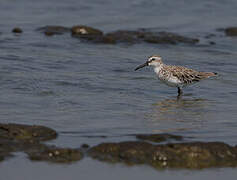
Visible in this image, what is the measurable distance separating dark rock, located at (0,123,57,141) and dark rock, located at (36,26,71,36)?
1094 centimetres

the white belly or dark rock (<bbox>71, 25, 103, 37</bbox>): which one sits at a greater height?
dark rock (<bbox>71, 25, 103, 37</bbox>)

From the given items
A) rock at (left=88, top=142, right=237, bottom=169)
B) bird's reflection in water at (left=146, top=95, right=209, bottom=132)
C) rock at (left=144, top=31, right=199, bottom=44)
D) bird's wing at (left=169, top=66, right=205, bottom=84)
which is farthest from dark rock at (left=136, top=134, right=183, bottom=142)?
rock at (left=144, top=31, right=199, bottom=44)

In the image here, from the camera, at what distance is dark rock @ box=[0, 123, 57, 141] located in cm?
894

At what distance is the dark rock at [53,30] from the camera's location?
1988 centimetres

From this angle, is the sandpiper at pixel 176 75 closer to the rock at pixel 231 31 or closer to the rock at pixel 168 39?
the rock at pixel 168 39

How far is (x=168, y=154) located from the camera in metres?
8.45

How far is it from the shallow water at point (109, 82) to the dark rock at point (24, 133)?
A: 316 mm

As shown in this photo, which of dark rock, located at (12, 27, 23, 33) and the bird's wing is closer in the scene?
the bird's wing

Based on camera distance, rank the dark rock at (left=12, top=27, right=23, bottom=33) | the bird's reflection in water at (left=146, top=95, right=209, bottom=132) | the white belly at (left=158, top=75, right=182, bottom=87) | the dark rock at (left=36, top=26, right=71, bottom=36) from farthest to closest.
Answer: the dark rock at (left=36, top=26, right=71, bottom=36), the dark rock at (left=12, top=27, right=23, bottom=33), the white belly at (left=158, top=75, right=182, bottom=87), the bird's reflection in water at (left=146, top=95, right=209, bottom=132)

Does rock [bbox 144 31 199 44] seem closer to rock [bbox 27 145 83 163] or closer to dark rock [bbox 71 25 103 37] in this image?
dark rock [bbox 71 25 103 37]

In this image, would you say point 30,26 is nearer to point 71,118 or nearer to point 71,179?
point 71,118

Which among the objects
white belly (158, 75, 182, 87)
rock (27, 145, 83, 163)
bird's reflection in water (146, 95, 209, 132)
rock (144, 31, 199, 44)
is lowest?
rock (27, 145, 83, 163)

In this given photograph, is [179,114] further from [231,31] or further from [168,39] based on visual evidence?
[231,31]

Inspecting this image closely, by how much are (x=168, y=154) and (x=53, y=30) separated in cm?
1239
